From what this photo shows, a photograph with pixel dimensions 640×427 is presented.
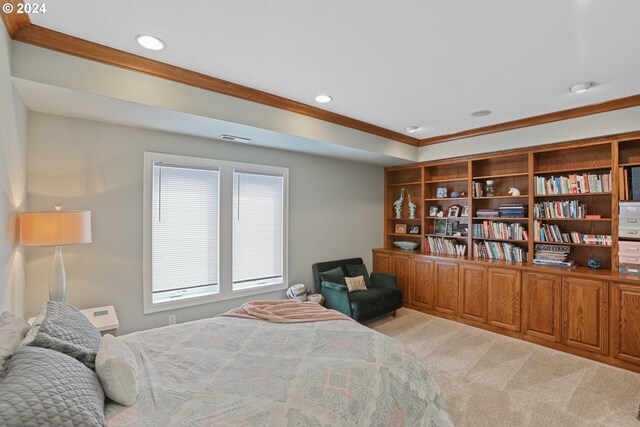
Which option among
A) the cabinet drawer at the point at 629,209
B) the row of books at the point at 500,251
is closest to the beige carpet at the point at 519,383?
the row of books at the point at 500,251

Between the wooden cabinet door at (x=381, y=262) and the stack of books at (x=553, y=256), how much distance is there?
6.64 feet

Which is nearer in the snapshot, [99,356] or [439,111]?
[99,356]

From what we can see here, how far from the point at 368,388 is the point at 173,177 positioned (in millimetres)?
2758

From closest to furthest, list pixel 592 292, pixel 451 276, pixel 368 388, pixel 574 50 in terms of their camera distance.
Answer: pixel 368 388 < pixel 574 50 < pixel 592 292 < pixel 451 276

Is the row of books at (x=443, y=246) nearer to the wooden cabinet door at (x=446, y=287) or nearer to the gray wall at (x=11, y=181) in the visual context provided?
the wooden cabinet door at (x=446, y=287)

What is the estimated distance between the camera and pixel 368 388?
63.5 inches

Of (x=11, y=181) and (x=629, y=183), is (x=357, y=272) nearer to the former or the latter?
(x=629, y=183)

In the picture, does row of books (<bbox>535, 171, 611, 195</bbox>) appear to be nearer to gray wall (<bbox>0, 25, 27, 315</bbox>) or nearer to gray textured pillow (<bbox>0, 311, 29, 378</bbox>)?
gray textured pillow (<bbox>0, 311, 29, 378</bbox>)

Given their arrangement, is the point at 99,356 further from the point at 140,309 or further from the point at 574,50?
the point at 574,50

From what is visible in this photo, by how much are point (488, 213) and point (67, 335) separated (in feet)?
15.0

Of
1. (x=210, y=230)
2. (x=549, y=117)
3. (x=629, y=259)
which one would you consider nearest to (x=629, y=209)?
(x=629, y=259)

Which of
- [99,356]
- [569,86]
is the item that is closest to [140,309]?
[99,356]

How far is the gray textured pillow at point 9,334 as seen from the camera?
3.91 ft

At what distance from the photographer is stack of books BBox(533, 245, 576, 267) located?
3.57 m
